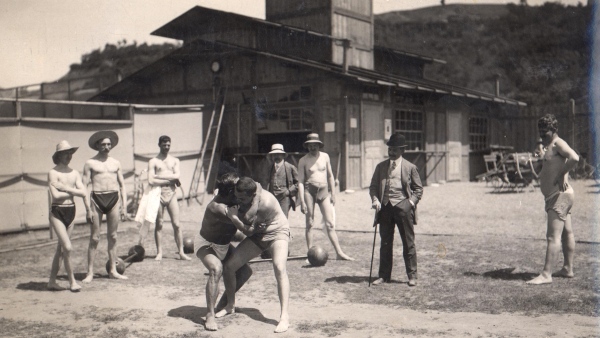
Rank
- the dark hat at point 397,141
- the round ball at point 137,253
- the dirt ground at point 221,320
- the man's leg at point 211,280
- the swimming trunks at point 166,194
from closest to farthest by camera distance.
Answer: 1. the dirt ground at point 221,320
2. the man's leg at point 211,280
3. the dark hat at point 397,141
4. the round ball at point 137,253
5. the swimming trunks at point 166,194

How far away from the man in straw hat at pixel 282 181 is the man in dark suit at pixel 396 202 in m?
1.88

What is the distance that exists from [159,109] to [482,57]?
42341 mm

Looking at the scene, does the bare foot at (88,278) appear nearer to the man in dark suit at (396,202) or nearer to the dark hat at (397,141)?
the man in dark suit at (396,202)

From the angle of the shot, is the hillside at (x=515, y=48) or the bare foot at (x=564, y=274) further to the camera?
the hillside at (x=515, y=48)

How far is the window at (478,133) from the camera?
905 inches

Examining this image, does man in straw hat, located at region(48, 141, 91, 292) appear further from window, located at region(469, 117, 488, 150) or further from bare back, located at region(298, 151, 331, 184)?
window, located at region(469, 117, 488, 150)

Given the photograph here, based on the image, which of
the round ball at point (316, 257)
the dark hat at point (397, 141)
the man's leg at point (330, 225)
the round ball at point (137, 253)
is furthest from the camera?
the round ball at point (137, 253)

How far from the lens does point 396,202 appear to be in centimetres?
691

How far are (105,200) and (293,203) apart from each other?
2858 millimetres

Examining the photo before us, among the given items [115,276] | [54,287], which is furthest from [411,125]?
[54,287]

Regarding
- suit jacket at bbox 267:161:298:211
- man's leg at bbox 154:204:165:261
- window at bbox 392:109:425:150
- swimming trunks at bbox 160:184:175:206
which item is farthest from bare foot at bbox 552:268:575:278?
window at bbox 392:109:425:150

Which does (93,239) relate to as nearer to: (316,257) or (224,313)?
(224,313)

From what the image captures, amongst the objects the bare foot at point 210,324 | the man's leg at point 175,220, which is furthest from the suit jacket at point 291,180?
the bare foot at point 210,324

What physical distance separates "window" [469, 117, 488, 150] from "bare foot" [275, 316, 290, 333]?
1917 centimetres
